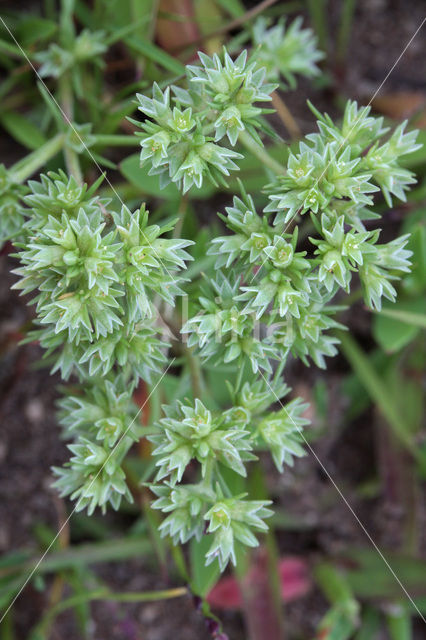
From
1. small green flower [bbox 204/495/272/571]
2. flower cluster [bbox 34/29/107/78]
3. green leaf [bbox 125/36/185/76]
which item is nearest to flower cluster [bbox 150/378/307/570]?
small green flower [bbox 204/495/272/571]

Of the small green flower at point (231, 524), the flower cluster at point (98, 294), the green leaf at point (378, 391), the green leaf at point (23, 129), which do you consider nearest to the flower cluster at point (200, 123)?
the flower cluster at point (98, 294)

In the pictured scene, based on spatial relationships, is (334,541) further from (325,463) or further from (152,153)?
(152,153)

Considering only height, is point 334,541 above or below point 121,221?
below

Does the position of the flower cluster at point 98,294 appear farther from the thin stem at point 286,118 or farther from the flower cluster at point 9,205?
the thin stem at point 286,118

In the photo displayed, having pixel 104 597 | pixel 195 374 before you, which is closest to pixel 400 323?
pixel 195 374

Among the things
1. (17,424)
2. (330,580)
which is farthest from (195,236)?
(330,580)

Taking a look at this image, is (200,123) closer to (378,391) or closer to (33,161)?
(33,161)
